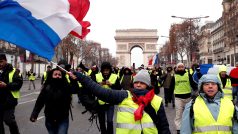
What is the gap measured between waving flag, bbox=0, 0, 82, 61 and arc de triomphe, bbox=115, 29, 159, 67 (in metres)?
97.2

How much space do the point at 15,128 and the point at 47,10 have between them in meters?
3.11

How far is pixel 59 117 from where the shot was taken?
6.27 m

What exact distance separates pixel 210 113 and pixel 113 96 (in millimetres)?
1028

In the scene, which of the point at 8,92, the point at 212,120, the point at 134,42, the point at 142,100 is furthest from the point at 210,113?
the point at 134,42

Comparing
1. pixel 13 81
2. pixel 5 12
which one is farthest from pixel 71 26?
pixel 13 81

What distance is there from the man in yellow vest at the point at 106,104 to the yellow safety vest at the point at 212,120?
160 inches

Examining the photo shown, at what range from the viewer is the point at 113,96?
14.7ft

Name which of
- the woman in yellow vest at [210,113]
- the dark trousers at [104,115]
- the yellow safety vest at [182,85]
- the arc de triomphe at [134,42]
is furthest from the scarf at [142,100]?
the arc de triomphe at [134,42]

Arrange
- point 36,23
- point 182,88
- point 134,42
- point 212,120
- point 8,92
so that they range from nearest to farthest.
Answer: point 212,120 → point 36,23 → point 8,92 → point 182,88 → point 134,42

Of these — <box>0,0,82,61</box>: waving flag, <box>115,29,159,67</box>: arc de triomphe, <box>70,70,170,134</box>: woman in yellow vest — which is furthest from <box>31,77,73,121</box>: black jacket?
<box>115,29,159,67</box>: arc de triomphe

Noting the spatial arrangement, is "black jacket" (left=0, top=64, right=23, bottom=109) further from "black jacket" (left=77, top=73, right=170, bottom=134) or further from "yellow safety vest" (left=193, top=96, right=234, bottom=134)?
"yellow safety vest" (left=193, top=96, right=234, bottom=134)

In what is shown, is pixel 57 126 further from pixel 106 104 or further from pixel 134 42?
pixel 134 42

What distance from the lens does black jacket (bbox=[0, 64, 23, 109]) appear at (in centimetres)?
743

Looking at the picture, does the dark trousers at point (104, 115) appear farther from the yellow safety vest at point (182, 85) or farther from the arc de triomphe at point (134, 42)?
the arc de triomphe at point (134, 42)
